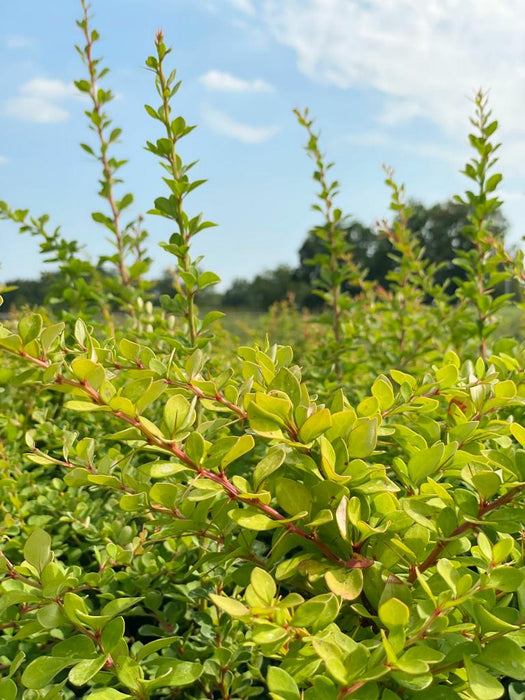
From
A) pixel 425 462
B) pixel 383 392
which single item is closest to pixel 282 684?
pixel 425 462

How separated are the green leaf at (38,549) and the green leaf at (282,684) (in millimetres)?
408

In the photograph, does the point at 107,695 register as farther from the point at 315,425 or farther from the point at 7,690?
the point at 315,425

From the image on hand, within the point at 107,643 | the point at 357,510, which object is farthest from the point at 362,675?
the point at 107,643

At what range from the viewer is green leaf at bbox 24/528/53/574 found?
3.09 ft

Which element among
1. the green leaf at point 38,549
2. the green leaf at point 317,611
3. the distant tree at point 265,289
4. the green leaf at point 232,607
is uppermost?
the distant tree at point 265,289

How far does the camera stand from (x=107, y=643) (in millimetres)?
916

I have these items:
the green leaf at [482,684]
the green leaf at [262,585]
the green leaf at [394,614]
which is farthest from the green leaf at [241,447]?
the green leaf at [482,684]

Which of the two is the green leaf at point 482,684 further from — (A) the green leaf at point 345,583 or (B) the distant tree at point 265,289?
(B) the distant tree at point 265,289

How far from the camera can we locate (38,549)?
95 centimetres

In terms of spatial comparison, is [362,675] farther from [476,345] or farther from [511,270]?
[476,345]

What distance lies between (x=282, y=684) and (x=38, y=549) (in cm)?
44

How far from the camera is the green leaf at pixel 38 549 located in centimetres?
94

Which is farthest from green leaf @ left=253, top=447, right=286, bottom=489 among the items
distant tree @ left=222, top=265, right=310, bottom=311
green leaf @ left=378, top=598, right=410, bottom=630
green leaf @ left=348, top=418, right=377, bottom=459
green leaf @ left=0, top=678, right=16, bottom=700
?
distant tree @ left=222, top=265, right=310, bottom=311

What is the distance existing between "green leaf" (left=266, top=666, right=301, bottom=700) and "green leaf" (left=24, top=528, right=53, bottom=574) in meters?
0.41
